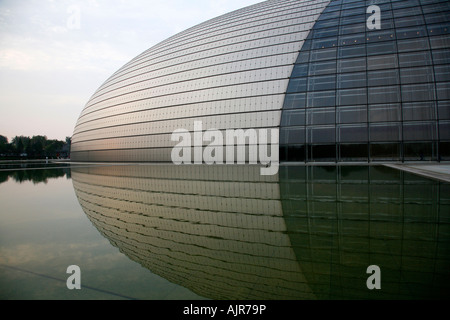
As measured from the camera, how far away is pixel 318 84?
1009 inches

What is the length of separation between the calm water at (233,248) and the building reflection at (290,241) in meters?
0.02

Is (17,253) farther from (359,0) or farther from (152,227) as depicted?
(359,0)

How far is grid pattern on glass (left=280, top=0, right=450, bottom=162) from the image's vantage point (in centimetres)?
2322

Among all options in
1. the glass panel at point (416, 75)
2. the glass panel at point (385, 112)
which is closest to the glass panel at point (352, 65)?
the glass panel at point (416, 75)

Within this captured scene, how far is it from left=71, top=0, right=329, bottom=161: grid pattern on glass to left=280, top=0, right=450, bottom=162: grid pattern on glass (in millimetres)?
2172

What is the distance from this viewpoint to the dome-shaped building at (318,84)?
927 inches

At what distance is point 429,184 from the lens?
11281 millimetres

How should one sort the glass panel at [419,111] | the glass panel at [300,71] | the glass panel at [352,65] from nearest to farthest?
the glass panel at [419,111], the glass panel at [352,65], the glass panel at [300,71]

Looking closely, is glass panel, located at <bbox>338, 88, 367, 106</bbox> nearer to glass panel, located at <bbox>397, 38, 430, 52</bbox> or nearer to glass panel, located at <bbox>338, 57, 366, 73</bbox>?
glass panel, located at <bbox>338, 57, 366, 73</bbox>

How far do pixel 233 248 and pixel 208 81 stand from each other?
2634cm

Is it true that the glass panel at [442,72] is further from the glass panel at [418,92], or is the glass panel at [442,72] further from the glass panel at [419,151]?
the glass panel at [419,151]

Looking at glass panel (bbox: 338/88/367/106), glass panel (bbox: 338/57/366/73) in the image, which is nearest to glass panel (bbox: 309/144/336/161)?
glass panel (bbox: 338/88/367/106)
